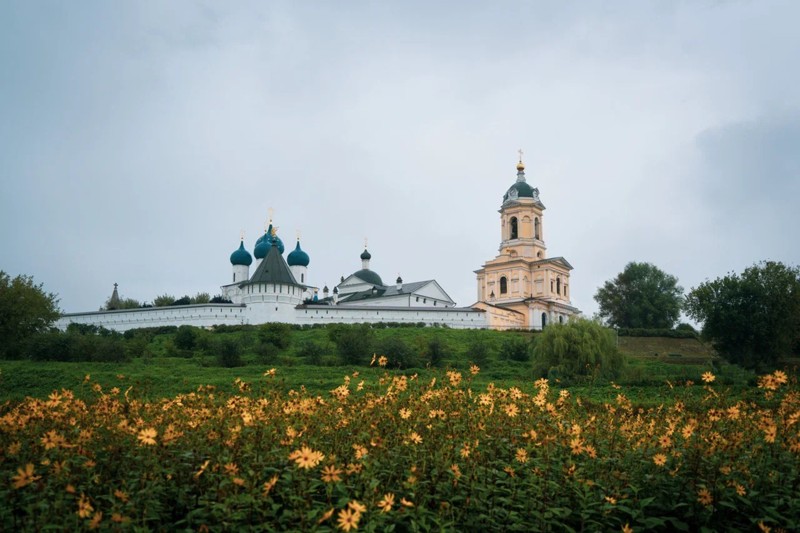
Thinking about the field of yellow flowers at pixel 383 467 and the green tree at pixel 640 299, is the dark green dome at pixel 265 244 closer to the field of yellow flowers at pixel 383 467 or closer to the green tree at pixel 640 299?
the green tree at pixel 640 299

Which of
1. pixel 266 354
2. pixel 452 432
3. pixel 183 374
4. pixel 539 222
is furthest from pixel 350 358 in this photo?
pixel 539 222

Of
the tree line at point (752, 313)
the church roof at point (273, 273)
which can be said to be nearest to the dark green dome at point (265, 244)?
the church roof at point (273, 273)

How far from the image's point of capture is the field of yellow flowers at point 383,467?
4.56 metres

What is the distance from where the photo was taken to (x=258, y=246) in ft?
223

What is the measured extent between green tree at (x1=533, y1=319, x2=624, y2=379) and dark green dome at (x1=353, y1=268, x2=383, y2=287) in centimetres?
4512

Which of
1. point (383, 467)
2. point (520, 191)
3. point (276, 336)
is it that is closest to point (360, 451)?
point (383, 467)

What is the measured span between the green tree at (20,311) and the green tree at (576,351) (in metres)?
23.2

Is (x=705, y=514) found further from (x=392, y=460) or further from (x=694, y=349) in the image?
(x=694, y=349)

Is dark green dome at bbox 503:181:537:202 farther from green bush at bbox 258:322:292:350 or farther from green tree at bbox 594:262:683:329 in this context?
green bush at bbox 258:322:292:350

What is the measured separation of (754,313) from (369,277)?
4579 centimetres

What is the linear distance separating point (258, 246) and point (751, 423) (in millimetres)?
63899

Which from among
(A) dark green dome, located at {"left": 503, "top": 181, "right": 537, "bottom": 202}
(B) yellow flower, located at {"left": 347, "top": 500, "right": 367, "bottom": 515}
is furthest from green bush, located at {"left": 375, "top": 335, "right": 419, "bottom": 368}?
(A) dark green dome, located at {"left": 503, "top": 181, "right": 537, "bottom": 202}

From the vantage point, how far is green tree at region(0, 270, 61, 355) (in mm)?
33031

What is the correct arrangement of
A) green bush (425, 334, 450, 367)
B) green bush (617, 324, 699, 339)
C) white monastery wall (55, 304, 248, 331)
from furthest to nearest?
green bush (617, 324, 699, 339), white monastery wall (55, 304, 248, 331), green bush (425, 334, 450, 367)
